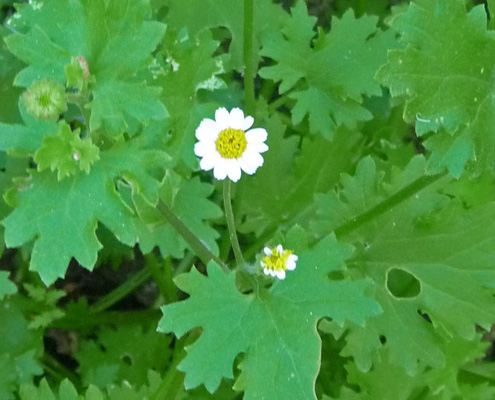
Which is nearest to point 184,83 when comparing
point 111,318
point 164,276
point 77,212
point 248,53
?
point 248,53

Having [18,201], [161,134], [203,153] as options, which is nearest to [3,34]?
[161,134]

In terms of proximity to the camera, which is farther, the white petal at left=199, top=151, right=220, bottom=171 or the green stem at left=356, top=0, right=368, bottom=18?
the green stem at left=356, top=0, right=368, bottom=18

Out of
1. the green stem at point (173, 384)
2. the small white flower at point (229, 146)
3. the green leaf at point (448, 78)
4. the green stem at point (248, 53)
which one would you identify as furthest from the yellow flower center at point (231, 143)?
the green stem at point (173, 384)

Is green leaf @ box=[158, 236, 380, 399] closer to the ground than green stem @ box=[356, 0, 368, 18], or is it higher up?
closer to the ground

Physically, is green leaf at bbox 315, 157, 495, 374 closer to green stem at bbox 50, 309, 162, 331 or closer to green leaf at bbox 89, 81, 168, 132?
green leaf at bbox 89, 81, 168, 132

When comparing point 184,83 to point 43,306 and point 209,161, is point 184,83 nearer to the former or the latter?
point 209,161

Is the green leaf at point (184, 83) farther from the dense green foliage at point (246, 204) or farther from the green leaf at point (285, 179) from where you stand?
the green leaf at point (285, 179)

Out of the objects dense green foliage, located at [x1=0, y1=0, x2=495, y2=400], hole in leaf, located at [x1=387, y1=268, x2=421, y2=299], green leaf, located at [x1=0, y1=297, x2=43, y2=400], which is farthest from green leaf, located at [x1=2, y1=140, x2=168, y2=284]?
hole in leaf, located at [x1=387, y1=268, x2=421, y2=299]
